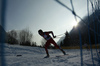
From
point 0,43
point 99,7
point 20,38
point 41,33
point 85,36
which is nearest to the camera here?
point 41,33

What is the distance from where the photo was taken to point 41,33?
430cm

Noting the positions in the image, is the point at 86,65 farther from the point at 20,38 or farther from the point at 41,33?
the point at 20,38

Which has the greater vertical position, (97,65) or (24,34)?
(24,34)

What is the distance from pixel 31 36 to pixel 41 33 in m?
29.5

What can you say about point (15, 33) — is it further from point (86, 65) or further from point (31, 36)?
point (86, 65)

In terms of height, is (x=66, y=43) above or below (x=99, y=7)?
below

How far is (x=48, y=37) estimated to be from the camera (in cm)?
442

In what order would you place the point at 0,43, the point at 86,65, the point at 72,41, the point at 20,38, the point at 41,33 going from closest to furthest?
1. the point at 86,65
2. the point at 41,33
3. the point at 0,43
4. the point at 72,41
5. the point at 20,38

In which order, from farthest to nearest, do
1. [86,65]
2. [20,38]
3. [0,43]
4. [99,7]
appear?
[20,38] < [0,43] < [99,7] < [86,65]

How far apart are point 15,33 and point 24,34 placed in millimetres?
3344

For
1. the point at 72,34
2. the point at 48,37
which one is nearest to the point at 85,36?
the point at 72,34

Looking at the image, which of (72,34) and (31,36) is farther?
(31,36)

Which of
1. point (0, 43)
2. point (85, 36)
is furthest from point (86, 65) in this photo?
point (85, 36)

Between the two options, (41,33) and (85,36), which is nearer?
(41,33)
